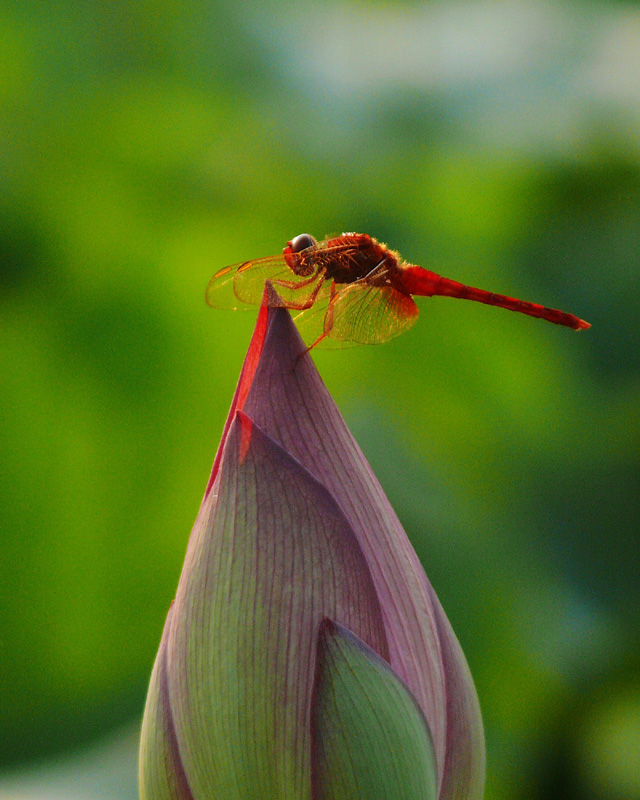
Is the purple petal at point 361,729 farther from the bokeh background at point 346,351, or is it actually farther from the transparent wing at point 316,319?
the bokeh background at point 346,351

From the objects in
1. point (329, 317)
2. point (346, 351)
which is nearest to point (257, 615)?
point (329, 317)

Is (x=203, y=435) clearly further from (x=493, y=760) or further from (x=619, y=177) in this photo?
(x=619, y=177)

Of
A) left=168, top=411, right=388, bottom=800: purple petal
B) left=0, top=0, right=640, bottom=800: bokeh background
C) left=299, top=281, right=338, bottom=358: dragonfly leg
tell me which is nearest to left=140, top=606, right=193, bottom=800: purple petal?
left=168, top=411, right=388, bottom=800: purple petal

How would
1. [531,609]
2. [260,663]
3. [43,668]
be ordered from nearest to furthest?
[260,663], [43,668], [531,609]

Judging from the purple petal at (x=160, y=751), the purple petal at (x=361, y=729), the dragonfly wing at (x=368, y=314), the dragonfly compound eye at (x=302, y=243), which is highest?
the dragonfly compound eye at (x=302, y=243)

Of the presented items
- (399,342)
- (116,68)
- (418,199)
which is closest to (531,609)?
(399,342)

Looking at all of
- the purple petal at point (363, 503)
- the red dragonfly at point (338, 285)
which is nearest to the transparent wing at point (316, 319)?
the red dragonfly at point (338, 285)
